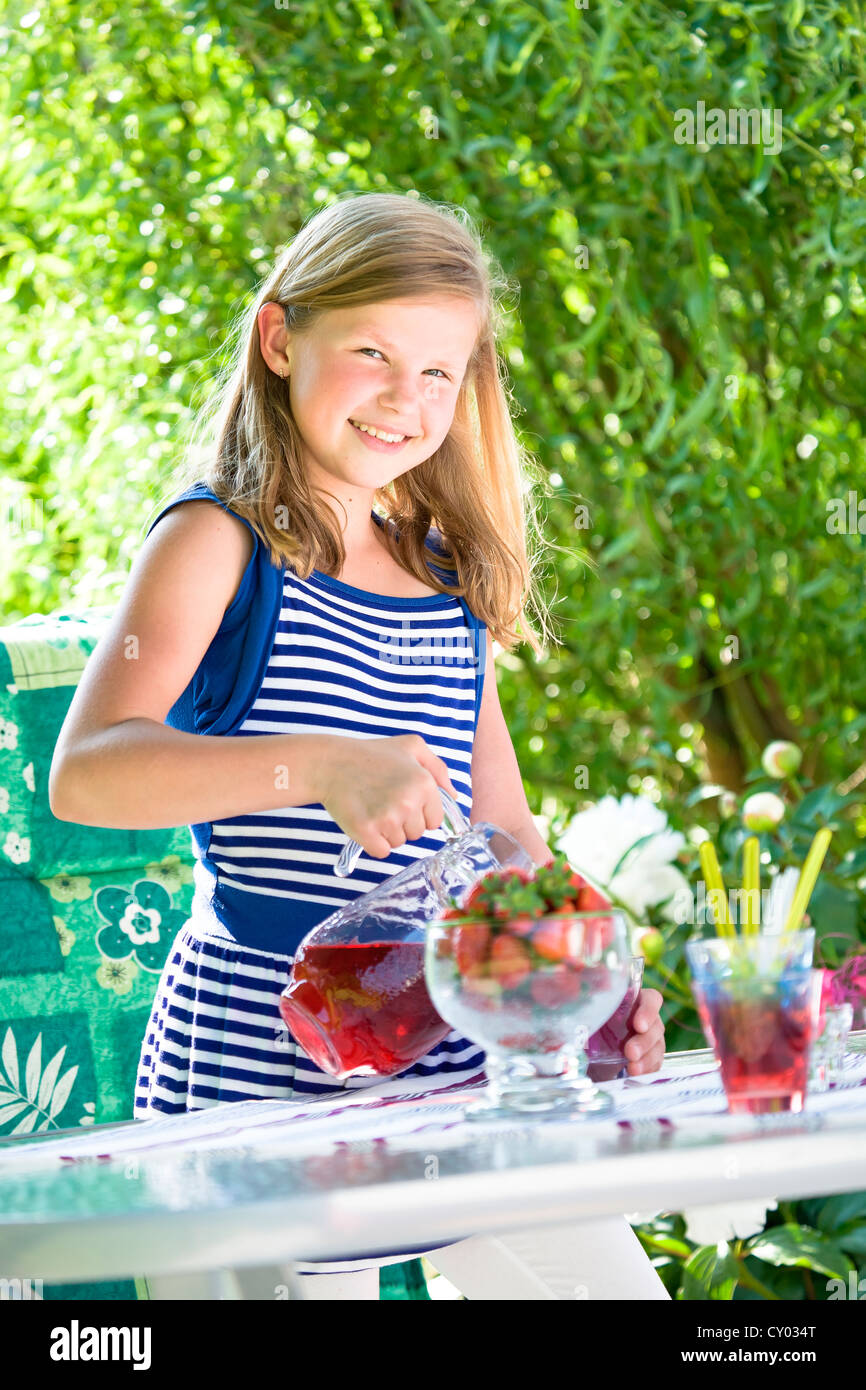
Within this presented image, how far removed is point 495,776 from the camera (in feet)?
4.49

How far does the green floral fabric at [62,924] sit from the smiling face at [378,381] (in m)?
0.52

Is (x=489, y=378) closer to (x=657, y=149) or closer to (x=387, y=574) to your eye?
(x=387, y=574)

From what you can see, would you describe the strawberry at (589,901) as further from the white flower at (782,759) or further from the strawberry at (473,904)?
the white flower at (782,759)

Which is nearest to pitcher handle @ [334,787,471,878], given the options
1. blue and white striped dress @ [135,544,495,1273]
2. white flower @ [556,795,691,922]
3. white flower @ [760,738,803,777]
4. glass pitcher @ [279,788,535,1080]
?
glass pitcher @ [279,788,535,1080]

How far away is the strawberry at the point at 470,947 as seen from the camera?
717mm

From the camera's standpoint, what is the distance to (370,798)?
33.2 inches

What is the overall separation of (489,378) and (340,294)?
28cm

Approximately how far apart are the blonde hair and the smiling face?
0.05ft

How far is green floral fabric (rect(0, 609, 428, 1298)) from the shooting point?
5.22 ft

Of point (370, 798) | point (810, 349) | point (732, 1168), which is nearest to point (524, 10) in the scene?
point (810, 349)

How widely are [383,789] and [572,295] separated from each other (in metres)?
1.70

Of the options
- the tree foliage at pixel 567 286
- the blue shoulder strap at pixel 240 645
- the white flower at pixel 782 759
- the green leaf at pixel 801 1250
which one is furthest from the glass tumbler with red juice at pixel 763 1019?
the tree foliage at pixel 567 286

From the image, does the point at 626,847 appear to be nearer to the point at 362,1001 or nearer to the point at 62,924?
the point at 62,924

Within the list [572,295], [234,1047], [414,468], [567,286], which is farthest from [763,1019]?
[572,295]
